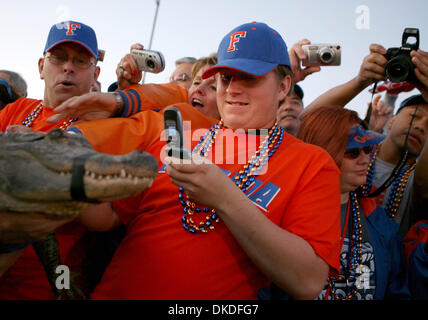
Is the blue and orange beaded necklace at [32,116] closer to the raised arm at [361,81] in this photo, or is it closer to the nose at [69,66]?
the nose at [69,66]

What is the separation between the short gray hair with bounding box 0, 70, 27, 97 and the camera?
13.3 ft

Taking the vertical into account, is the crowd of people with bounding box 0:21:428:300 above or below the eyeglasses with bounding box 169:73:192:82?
below

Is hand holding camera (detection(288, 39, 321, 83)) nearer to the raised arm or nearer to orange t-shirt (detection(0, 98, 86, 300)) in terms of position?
the raised arm

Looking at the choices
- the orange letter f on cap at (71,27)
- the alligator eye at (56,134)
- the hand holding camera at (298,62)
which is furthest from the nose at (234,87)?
the orange letter f on cap at (71,27)

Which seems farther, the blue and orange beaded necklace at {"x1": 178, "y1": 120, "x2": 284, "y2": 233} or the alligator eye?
the blue and orange beaded necklace at {"x1": 178, "y1": 120, "x2": 284, "y2": 233}

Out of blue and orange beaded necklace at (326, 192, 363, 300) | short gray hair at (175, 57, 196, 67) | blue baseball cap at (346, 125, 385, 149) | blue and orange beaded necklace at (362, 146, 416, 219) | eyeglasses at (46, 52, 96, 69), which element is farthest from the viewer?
short gray hair at (175, 57, 196, 67)

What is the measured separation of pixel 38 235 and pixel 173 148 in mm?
604

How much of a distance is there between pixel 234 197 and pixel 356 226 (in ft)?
4.31

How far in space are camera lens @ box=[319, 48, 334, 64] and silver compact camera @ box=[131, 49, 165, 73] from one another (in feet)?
4.08

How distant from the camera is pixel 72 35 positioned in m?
2.33

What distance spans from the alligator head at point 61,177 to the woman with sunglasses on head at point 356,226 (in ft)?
5.08

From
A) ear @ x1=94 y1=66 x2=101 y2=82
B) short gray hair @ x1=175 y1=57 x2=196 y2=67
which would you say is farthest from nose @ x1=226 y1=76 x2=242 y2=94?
short gray hair @ x1=175 y1=57 x2=196 y2=67

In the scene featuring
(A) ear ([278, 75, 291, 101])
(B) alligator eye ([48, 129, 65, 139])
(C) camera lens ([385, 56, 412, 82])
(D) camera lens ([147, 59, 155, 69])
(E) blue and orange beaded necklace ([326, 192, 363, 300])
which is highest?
(D) camera lens ([147, 59, 155, 69])

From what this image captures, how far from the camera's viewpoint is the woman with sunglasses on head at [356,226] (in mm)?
2068
